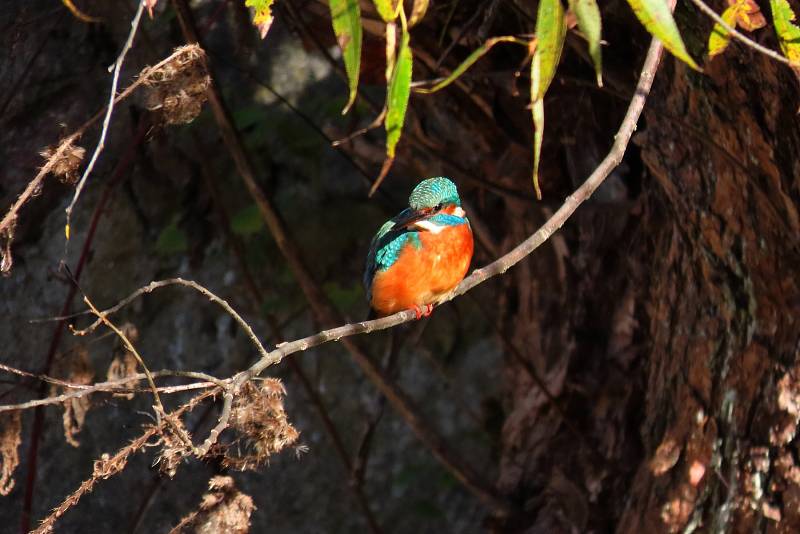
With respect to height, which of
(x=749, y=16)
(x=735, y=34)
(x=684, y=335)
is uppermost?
(x=735, y=34)

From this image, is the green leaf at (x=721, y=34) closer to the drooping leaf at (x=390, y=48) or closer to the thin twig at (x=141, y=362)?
the drooping leaf at (x=390, y=48)

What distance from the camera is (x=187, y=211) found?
525 centimetres

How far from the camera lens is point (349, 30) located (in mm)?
2115

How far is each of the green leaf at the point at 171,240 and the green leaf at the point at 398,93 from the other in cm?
303

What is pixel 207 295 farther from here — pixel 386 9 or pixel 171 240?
pixel 171 240

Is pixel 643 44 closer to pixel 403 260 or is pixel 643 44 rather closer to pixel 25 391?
pixel 403 260

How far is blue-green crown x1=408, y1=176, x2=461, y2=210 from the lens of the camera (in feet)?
10.9

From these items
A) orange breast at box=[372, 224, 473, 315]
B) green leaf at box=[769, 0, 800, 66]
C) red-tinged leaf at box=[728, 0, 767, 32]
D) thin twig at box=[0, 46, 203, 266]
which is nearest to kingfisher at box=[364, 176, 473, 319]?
orange breast at box=[372, 224, 473, 315]

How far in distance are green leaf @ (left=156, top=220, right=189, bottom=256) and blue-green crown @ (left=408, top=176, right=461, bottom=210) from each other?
1.93 m

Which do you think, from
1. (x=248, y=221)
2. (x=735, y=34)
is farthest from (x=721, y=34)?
(x=248, y=221)

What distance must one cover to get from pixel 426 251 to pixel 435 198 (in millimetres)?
168

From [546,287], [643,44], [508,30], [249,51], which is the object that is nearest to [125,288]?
[249,51]

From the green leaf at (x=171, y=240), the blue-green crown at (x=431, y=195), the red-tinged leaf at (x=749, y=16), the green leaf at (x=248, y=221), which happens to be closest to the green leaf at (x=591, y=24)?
the red-tinged leaf at (x=749, y=16)

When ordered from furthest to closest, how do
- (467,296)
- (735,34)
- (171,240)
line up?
(467,296), (171,240), (735,34)
